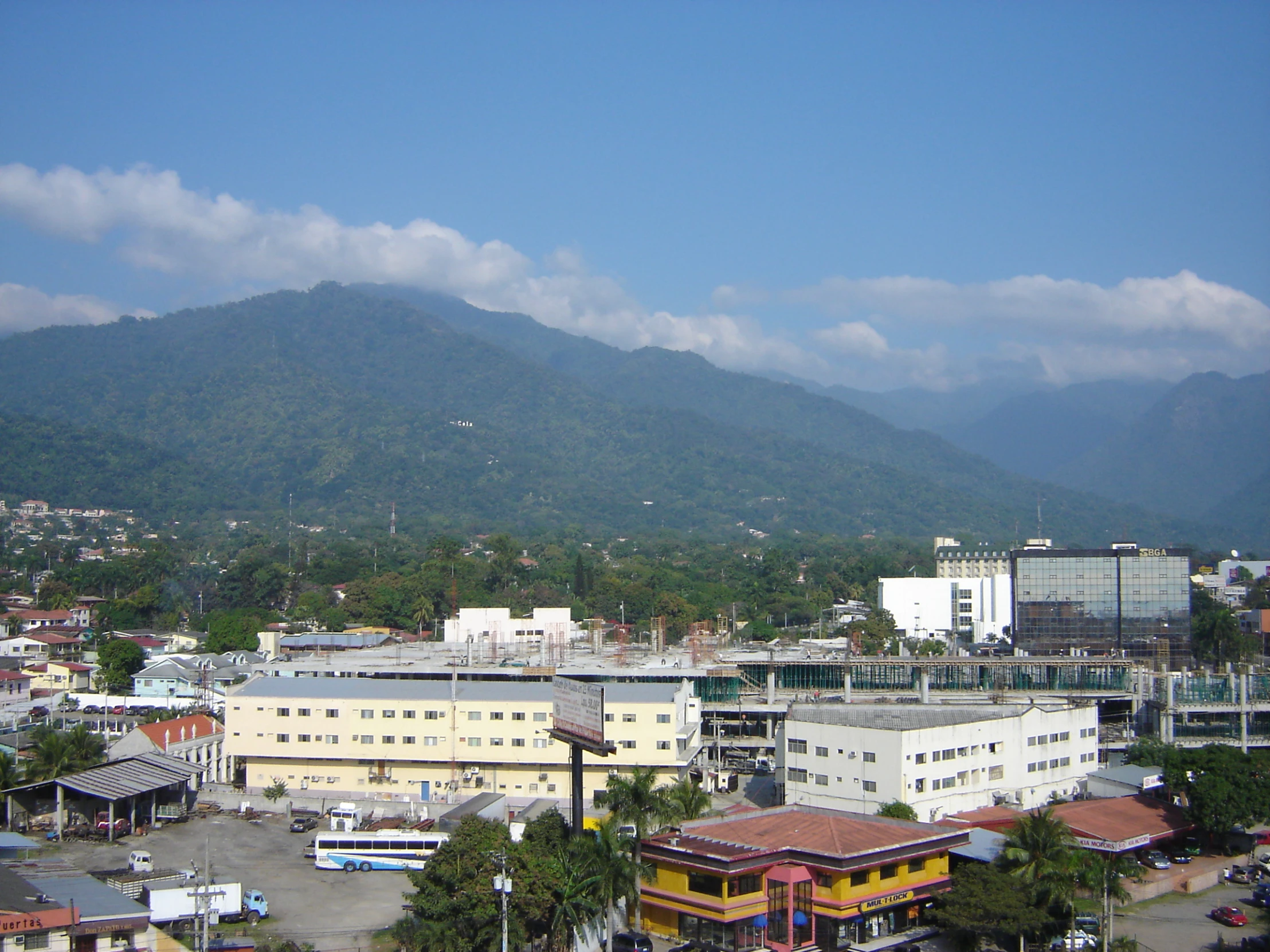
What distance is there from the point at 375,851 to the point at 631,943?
9.74 metres

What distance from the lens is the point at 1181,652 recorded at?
67.6 meters

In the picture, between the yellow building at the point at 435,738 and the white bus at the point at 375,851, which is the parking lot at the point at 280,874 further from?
the yellow building at the point at 435,738

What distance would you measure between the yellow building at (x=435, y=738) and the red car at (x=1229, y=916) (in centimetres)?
1611

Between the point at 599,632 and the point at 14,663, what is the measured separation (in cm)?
3104

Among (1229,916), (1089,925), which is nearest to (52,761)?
(1089,925)

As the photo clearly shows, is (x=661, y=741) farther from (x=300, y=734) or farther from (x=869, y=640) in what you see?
(x=869, y=640)

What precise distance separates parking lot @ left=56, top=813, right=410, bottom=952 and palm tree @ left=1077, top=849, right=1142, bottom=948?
15.6 meters

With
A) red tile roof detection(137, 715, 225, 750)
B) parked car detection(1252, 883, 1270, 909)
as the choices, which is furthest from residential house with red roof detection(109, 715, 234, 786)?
parked car detection(1252, 883, 1270, 909)

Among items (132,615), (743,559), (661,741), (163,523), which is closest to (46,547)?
(132,615)

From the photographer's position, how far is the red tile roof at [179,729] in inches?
1656

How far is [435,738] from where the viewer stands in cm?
3984

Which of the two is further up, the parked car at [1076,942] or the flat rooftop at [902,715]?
the flat rooftop at [902,715]

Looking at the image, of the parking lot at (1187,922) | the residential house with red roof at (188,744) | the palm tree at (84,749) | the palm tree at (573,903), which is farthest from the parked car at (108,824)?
the parking lot at (1187,922)

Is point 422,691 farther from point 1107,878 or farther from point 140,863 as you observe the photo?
point 1107,878
